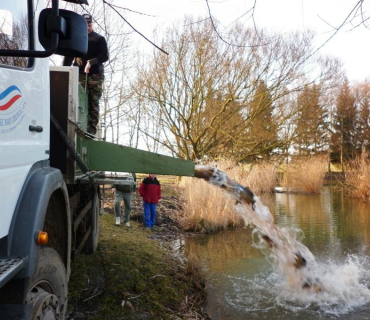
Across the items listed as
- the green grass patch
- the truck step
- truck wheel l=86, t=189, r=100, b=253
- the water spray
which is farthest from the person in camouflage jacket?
the truck step

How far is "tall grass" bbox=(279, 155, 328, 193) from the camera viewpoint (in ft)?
66.3

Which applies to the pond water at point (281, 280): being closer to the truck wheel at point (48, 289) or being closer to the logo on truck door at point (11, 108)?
the truck wheel at point (48, 289)

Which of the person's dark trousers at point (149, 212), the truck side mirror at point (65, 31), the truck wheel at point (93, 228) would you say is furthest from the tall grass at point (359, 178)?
the truck side mirror at point (65, 31)

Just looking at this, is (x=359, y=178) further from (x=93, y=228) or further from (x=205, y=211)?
(x=93, y=228)

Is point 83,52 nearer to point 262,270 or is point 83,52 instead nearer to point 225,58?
point 262,270

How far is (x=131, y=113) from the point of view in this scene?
17.5 m

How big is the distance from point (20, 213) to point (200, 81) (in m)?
16.3

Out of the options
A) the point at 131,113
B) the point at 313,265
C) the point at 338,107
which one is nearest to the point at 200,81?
the point at 131,113

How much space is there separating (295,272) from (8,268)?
4899 mm

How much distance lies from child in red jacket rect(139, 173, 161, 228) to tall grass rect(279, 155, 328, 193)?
12207mm

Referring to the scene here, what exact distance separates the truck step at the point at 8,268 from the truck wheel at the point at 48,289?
0.21 metres

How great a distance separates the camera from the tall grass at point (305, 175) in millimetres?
20219

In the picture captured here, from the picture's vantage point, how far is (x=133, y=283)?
5.12m

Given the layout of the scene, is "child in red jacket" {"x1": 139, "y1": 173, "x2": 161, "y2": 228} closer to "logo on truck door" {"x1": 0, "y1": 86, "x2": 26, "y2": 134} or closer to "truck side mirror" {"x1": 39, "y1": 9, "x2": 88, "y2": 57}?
"logo on truck door" {"x1": 0, "y1": 86, "x2": 26, "y2": 134}
